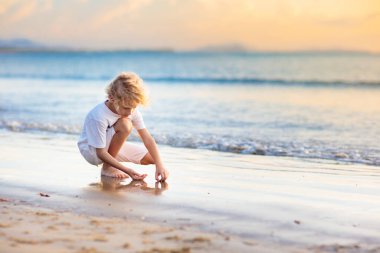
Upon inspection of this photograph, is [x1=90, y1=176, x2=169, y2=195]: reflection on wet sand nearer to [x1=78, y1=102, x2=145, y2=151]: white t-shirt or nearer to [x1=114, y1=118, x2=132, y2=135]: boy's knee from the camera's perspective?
[x1=78, y1=102, x2=145, y2=151]: white t-shirt

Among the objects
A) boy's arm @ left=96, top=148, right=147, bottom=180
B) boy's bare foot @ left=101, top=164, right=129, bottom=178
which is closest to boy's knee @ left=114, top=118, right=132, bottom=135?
boy's arm @ left=96, top=148, right=147, bottom=180

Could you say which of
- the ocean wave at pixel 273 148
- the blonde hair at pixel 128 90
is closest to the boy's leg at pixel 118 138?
the blonde hair at pixel 128 90

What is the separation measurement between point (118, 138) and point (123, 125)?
0.59ft

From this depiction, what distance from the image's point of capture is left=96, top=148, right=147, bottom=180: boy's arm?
20.9ft

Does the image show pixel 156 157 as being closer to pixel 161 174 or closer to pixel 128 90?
pixel 161 174

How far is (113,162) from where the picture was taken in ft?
21.3

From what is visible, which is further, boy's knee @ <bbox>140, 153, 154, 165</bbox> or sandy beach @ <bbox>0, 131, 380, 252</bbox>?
boy's knee @ <bbox>140, 153, 154, 165</bbox>

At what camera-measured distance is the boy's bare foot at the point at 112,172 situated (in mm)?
6562

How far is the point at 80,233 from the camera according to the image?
4.07m

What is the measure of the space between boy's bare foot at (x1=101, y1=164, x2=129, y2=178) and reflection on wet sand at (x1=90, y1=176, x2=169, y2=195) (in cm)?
13

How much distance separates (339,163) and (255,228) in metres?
4.05

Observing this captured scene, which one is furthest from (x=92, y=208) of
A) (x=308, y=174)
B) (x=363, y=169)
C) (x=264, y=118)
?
(x=264, y=118)

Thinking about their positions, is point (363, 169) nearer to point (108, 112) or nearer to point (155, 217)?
A: point (108, 112)

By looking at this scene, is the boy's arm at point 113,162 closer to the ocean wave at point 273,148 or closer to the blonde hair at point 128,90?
the blonde hair at point 128,90
